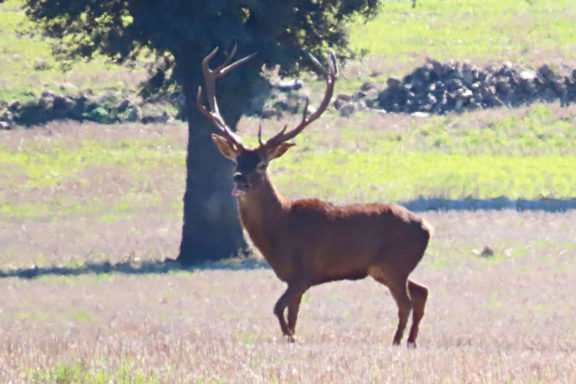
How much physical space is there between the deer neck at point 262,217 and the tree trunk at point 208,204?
8.72 meters

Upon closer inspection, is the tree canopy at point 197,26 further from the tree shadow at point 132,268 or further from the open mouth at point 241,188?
the open mouth at point 241,188

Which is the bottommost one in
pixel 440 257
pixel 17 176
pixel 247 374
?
pixel 17 176

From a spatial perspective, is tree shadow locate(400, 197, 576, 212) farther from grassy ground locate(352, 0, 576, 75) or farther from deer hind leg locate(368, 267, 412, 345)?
grassy ground locate(352, 0, 576, 75)

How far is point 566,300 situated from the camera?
50.5 feet

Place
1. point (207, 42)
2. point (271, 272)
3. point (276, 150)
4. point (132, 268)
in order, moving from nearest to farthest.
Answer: point (276, 150), point (271, 272), point (132, 268), point (207, 42)

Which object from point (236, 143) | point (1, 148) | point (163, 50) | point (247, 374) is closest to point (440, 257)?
point (163, 50)

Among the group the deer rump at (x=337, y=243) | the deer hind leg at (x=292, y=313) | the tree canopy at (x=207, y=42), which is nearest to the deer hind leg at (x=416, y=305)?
the deer rump at (x=337, y=243)

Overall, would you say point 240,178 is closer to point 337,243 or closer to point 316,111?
point 337,243

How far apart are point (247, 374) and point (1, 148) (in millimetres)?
27597

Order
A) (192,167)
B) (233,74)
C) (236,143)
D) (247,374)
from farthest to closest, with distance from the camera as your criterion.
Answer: (192,167) → (233,74) → (236,143) → (247,374)

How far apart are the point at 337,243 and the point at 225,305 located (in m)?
3.39

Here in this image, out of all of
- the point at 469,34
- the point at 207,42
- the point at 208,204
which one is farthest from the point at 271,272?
the point at 469,34

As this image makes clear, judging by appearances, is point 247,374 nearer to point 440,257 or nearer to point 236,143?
point 236,143

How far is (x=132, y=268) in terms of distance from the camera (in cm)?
1956
